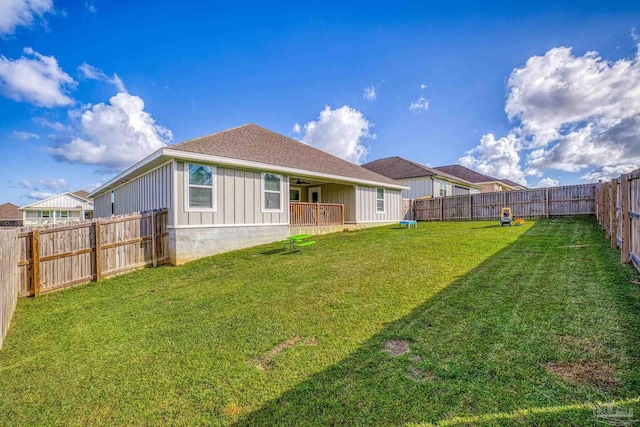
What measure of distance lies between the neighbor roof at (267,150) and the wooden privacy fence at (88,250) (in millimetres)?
2677

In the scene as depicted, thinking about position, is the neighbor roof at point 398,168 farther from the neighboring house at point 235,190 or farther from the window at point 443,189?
the neighboring house at point 235,190

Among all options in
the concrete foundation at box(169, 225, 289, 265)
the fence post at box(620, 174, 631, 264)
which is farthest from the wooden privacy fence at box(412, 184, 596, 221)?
the fence post at box(620, 174, 631, 264)

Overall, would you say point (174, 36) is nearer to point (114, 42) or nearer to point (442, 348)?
point (114, 42)

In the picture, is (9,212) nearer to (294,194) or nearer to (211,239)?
(294,194)

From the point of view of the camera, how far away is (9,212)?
1496 inches

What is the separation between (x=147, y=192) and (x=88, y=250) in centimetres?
426

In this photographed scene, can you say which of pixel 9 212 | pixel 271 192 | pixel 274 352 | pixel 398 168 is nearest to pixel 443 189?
pixel 398 168

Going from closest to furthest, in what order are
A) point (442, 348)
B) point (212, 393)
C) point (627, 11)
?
point (212, 393) → point (442, 348) → point (627, 11)

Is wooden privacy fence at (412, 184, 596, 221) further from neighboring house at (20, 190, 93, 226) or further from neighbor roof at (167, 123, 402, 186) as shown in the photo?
neighboring house at (20, 190, 93, 226)

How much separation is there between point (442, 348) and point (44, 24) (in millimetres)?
16314

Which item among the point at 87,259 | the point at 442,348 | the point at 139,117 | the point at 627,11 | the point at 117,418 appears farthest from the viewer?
the point at 139,117

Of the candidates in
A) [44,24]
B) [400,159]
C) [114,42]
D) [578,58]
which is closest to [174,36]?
[114,42]

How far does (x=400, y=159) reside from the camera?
26359 millimetres

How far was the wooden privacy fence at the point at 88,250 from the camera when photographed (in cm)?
611
